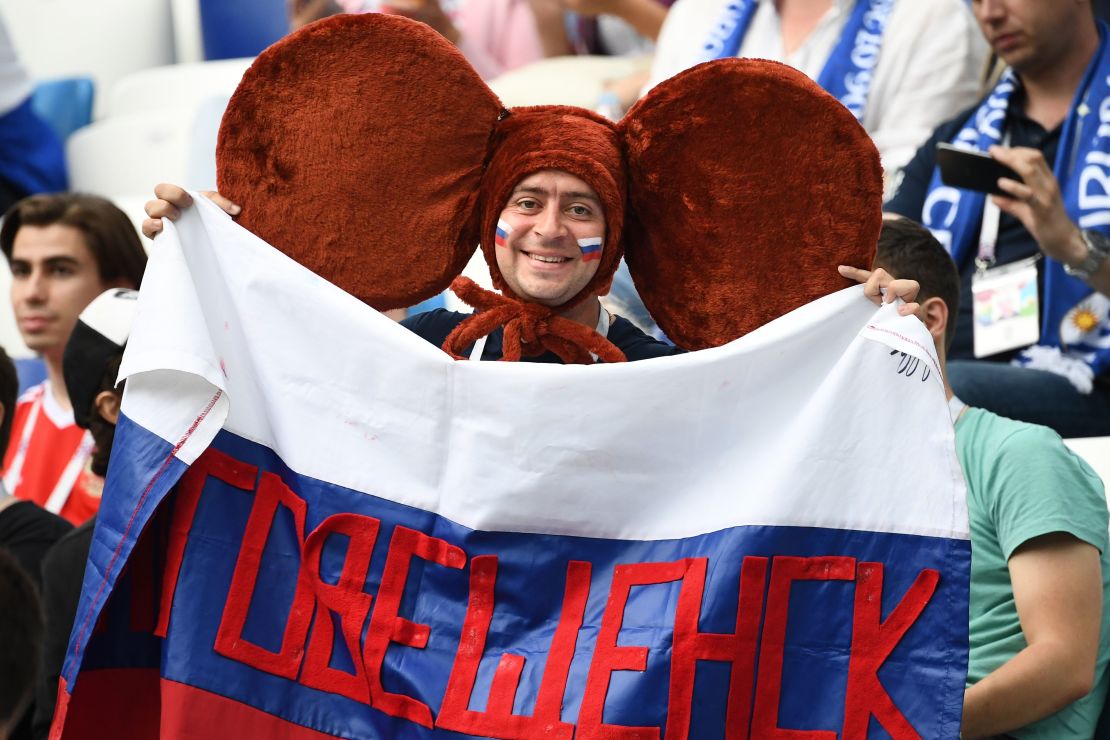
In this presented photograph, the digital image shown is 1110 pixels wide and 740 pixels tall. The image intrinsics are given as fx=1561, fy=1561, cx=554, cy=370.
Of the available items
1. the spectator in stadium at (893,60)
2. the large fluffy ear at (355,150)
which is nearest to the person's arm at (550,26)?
the spectator in stadium at (893,60)

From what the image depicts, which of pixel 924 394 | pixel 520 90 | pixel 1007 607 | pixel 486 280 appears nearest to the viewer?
pixel 924 394

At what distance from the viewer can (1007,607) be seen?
7.22 feet

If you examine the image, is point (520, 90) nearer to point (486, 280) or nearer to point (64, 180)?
point (486, 280)

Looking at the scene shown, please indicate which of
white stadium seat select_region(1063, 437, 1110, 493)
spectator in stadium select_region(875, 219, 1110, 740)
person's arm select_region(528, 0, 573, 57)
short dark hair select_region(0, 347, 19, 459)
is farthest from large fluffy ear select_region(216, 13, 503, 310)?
person's arm select_region(528, 0, 573, 57)

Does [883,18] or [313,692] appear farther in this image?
[883,18]

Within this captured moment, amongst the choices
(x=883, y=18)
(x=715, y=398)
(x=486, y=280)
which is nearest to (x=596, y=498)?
(x=715, y=398)

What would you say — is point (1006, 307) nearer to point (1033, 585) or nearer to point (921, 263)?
point (921, 263)

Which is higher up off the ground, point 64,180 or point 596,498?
point 64,180

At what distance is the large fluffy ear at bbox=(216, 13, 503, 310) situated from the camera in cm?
210

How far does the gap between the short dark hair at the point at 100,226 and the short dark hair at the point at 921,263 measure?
5.48ft

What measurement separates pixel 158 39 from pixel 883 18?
363 centimetres

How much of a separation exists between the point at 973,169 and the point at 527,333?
130 centimetres

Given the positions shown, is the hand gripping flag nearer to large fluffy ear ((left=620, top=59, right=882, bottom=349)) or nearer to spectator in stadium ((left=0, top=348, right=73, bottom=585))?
large fluffy ear ((left=620, top=59, right=882, bottom=349))

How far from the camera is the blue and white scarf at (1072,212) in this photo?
303cm
